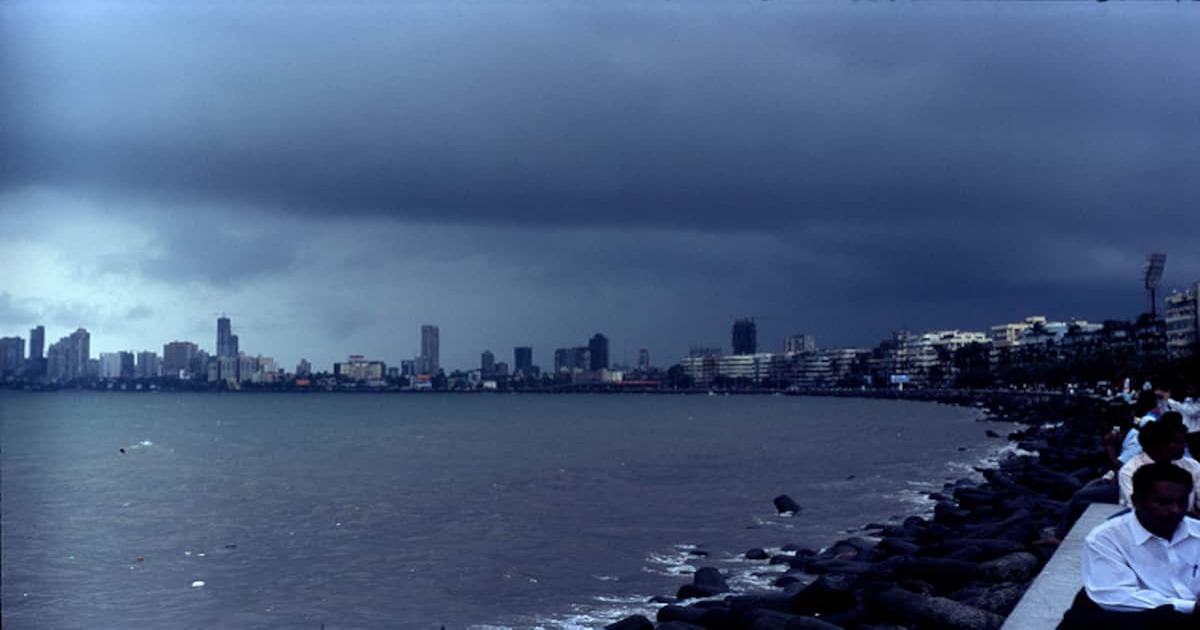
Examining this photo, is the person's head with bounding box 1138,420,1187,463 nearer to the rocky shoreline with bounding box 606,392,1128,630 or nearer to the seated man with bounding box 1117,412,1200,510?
the seated man with bounding box 1117,412,1200,510

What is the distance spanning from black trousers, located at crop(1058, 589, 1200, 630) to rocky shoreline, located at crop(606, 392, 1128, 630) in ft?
11.6

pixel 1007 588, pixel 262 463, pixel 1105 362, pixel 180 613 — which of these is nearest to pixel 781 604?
pixel 1007 588

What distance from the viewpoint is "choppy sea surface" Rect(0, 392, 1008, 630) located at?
52.1 ft

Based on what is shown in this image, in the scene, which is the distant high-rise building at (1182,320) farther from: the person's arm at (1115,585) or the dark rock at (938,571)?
the person's arm at (1115,585)

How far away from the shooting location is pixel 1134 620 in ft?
17.6

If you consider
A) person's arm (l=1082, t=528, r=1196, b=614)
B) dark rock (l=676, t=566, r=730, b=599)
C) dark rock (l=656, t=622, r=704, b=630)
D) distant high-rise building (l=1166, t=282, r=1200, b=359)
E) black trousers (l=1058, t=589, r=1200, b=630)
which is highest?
distant high-rise building (l=1166, t=282, r=1200, b=359)

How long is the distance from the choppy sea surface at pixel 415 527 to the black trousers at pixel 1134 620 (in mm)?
9142

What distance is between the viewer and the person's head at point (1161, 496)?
17.3 ft

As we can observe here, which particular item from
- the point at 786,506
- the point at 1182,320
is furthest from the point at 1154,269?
the point at 786,506

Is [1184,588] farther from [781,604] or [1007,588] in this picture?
[781,604]

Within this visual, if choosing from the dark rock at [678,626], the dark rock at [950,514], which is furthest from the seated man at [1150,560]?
the dark rock at [950,514]

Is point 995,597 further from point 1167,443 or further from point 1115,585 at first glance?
point 1115,585

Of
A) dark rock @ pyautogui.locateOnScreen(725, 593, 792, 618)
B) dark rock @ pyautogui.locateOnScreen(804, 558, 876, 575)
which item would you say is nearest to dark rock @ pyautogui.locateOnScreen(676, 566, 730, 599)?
dark rock @ pyautogui.locateOnScreen(804, 558, 876, 575)

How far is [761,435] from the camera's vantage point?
66.9m
